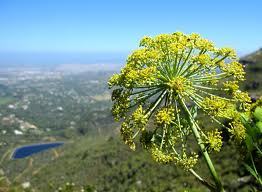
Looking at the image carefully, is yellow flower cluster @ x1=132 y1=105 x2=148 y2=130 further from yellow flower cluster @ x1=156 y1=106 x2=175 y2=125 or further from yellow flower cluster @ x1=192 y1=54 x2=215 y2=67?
yellow flower cluster @ x1=192 y1=54 x2=215 y2=67

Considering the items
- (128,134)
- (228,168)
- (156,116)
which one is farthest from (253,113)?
(228,168)

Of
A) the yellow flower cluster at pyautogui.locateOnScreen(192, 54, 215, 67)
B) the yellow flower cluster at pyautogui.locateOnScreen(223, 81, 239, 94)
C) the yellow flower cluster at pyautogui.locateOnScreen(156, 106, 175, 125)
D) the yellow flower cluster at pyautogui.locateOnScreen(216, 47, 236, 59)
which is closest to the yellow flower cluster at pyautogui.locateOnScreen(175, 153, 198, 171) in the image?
the yellow flower cluster at pyautogui.locateOnScreen(156, 106, 175, 125)

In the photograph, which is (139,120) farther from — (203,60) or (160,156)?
(203,60)

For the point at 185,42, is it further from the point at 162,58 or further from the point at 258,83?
the point at 258,83

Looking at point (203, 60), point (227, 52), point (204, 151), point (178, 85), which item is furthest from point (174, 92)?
point (227, 52)

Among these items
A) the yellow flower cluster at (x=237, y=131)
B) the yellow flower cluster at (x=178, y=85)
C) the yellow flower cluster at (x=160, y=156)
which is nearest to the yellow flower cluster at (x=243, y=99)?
the yellow flower cluster at (x=237, y=131)

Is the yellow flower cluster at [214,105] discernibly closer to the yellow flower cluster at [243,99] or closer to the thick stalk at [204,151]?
the yellow flower cluster at [243,99]

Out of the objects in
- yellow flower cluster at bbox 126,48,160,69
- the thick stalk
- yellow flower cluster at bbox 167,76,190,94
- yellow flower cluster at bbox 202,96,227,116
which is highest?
yellow flower cluster at bbox 126,48,160,69

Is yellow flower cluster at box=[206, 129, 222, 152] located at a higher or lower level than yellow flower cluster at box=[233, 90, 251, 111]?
lower
